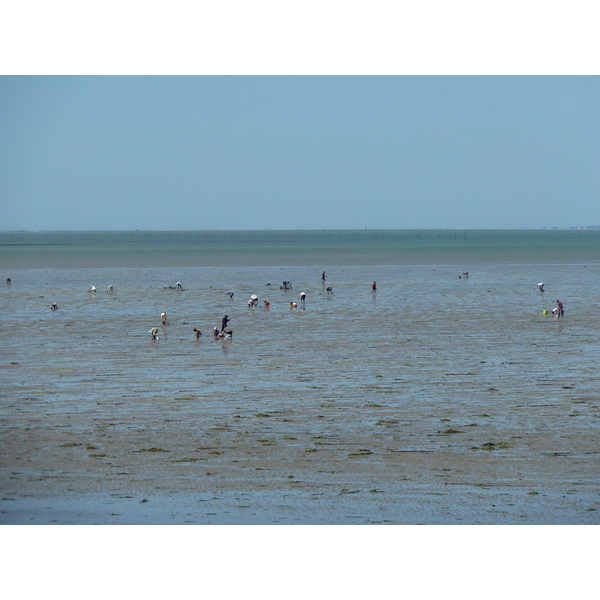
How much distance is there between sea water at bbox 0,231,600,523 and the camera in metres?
12.9

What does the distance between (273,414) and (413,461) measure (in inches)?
167

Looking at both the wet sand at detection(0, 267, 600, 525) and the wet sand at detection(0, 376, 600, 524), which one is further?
the wet sand at detection(0, 267, 600, 525)

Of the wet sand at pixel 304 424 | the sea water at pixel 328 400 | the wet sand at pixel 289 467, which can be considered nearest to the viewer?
the wet sand at pixel 289 467

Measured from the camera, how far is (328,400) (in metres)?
18.8

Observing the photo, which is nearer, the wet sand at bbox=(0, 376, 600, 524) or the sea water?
the wet sand at bbox=(0, 376, 600, 524)

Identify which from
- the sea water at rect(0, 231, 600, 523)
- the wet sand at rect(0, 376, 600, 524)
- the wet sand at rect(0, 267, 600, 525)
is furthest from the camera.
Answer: the sea water at rect(0, 231, 600, 523)

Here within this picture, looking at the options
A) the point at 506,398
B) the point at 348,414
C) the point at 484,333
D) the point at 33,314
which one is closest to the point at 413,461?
the point at 348,414

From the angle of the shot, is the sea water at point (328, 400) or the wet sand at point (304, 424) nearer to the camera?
the wet sand at point (304, 424)

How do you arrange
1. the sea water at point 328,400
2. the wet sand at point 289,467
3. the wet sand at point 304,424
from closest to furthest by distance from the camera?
the wet sand at point 289,467 → the wet sand at point 304,424 → the sea water at point 328,400

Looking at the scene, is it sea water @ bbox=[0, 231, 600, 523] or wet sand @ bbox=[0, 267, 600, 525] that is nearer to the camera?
wet sand @ bbox=[0, 267, 600, 525]

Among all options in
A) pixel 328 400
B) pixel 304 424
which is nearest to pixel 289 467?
pixel 304 424

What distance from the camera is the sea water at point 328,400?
12883mm

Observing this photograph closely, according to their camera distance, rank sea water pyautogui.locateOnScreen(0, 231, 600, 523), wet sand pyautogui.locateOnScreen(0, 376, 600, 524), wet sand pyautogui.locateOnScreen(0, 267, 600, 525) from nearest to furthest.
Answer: wet sand pyautogui.locateOnScreen(0, 376, 600, 524) → wet sand pyautogui.locateOnScreen(0, 267, 600, 525) → sea water pyautogui.locateOnScreen(0, 231, 600, 523)

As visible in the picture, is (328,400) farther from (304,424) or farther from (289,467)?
(289,467)
